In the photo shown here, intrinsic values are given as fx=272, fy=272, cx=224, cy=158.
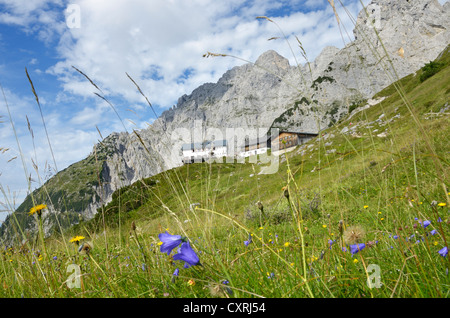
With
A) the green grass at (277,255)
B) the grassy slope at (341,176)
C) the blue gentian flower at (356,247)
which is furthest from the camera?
the grassy slope at (341,176)

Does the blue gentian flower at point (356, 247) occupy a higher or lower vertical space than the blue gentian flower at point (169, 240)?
lower

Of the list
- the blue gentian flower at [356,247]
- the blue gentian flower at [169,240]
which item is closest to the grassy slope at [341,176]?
the blue gentian flower at [356,247]

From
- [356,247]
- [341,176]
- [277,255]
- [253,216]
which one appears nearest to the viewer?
[277,255]

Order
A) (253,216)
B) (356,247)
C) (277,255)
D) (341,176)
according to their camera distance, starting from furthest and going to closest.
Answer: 1. (341,176)
2. (253,216)
3. (356,247)
4. (277,255)

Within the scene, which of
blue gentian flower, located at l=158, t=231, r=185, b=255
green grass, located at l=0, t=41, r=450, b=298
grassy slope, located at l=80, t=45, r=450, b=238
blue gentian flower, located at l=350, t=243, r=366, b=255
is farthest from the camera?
grassy slope, located at l=80, t=45, r=450, b=238

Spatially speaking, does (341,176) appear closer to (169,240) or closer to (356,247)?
(356,247)

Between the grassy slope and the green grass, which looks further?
the grassy slope

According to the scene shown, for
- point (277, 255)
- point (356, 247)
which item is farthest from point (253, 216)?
point (277, 255)

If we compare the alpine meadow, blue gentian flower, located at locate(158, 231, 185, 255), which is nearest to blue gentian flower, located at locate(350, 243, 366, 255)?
the alpine meadow

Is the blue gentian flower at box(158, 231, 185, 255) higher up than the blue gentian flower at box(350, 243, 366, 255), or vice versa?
the blue gentian flower at box(158, 231, 185, 255)

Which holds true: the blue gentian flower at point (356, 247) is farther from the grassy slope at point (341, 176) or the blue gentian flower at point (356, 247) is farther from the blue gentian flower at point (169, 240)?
the blue gentian flower at point (169, 240)

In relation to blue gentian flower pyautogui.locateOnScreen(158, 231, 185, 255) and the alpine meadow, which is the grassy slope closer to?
the alpine meadow
